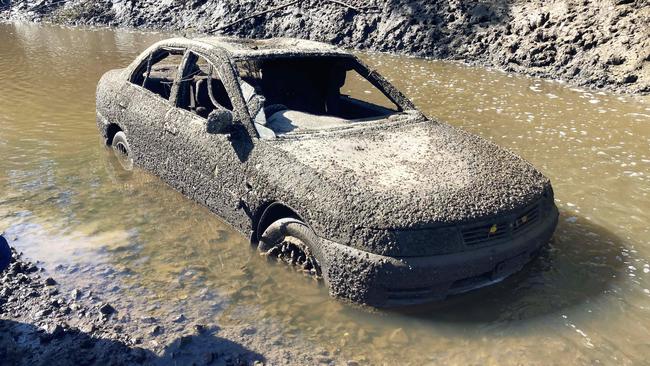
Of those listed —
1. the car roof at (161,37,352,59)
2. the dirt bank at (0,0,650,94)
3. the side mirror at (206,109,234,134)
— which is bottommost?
the dirt bank at (0,0,650,94)

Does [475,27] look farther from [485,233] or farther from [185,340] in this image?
[185,340]

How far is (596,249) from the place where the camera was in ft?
15.7

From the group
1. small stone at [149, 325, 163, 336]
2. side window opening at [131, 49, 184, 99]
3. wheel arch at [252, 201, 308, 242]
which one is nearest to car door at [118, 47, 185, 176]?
side window opening at [131, 49, 184, 99]

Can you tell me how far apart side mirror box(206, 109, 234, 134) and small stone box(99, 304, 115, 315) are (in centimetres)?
144

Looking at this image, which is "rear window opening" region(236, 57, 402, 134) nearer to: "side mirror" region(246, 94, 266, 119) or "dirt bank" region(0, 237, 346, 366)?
"side mirror" region(246, 94, 266, 119)

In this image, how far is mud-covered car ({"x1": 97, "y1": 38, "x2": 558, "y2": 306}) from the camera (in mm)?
3559

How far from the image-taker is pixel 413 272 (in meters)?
3.49

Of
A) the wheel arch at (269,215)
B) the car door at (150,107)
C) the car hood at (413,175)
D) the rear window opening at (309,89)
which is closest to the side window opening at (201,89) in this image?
the car door at (150,107)

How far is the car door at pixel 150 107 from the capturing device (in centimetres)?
544

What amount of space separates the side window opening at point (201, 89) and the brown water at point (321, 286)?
0.95 metres

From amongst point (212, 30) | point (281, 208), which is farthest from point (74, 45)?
point (281, 208)

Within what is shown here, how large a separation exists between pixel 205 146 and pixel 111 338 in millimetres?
1822

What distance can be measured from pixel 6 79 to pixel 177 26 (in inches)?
359

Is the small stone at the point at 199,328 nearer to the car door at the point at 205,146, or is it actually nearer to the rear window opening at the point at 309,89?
the car door at the point at 205,146
